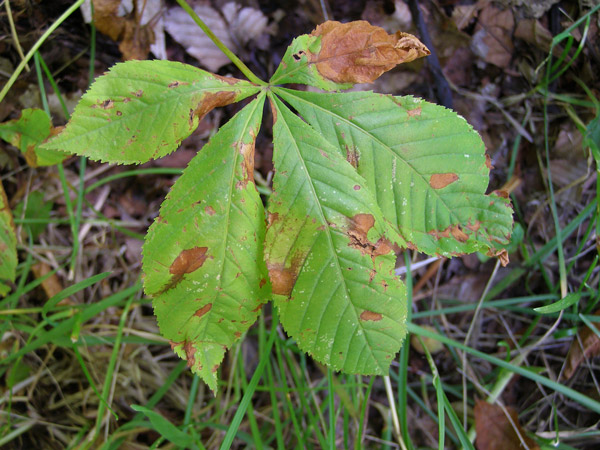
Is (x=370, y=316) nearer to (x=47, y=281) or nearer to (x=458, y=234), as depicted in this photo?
(x=458, y=234)

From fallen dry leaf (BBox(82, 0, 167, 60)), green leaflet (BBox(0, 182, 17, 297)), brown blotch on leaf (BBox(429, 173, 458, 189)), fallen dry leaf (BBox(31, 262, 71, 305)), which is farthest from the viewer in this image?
fallen dry leaf (BBox(31, 262, 71, 305))

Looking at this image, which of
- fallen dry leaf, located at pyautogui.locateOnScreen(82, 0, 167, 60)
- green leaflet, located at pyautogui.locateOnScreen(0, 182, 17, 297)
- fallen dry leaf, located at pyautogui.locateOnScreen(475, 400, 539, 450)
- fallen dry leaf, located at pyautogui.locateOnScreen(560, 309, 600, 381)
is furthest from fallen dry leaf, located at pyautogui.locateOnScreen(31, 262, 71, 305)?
fallen dry leaf, located at pyautogui.locateOnScreen(560, 309, 600, 381)

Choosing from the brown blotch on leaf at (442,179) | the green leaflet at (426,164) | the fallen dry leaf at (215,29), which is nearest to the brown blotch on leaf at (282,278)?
the green leaflet at (426,164)

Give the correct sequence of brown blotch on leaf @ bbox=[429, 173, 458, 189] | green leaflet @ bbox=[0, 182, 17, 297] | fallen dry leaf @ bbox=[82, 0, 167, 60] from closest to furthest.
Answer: brown blotch on leaf @ bbox=[429, 173, 458, 189] < green leaflet @ bbox=[0, 182, 17, 297] < fallen dry leaf @ bbox=[82, 0, 167, 60]

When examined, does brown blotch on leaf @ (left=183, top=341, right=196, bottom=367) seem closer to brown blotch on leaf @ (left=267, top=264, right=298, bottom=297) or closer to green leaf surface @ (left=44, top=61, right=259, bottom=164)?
brown blotch on leaf @ (left=267, top=264, right=298, bottom=297)

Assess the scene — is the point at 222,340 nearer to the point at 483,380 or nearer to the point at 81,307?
the point at 81,307

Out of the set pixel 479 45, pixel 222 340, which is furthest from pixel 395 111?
pixel 479 45

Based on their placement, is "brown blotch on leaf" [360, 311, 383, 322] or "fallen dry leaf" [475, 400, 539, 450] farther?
"fallen dry leaf" [475, 400, 539, 450]
